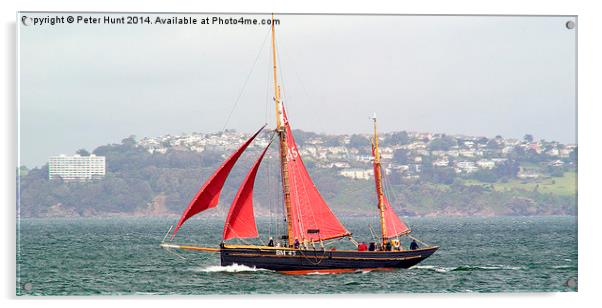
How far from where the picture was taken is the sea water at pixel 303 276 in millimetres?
34750

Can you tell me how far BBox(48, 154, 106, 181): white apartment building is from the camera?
42.5 metres

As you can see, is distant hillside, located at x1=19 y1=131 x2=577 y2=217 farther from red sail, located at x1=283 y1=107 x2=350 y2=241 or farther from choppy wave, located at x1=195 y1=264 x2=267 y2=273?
choppy wave, located at x1=195 y1=264 x2=267 y2=273

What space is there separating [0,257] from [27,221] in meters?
4.82

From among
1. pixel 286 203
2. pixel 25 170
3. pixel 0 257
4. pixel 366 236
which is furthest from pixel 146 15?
pixel 366 236

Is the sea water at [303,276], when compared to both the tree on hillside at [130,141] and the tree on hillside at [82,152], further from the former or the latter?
the tree on hillside at [130,141]

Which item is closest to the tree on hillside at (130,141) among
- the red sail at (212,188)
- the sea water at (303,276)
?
the sea water at (303,276)

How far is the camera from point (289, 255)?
41.3m

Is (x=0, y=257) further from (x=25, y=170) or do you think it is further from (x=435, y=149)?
(x=435, y=149)

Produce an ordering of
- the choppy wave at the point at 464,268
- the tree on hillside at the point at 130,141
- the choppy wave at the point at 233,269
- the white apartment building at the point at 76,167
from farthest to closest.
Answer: the tree on hillside at the point at 130,141 → the white apartment building at the point at 76,167 → the choppy wave at the point at 233,269 → the choppy wave at the point at 464,268

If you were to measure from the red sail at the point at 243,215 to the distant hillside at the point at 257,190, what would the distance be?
1.23 metres

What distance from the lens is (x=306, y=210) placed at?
42.1 metres

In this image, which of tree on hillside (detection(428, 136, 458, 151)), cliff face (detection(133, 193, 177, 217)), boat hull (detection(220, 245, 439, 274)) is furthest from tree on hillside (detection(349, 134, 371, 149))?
cliff face (detection(133, 193, 177, 217))

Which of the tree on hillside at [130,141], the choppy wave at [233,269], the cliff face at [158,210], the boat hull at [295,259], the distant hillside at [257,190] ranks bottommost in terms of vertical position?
the choppy wave at [233,269]

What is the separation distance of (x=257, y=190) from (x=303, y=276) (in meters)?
15.3
